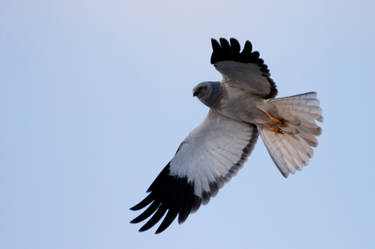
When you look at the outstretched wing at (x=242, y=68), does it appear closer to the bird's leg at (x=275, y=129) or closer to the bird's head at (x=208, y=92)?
the bird's head at (x=208, y=92)

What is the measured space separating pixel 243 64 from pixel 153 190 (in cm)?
283

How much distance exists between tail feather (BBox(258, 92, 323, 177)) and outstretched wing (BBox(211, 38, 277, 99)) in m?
0.33

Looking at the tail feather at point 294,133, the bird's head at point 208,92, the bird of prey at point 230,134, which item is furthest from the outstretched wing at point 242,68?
the tail feather at point 294,133

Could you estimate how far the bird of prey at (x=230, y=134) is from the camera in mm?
9398

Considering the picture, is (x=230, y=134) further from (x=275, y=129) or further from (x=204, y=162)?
(x=275, y=129)

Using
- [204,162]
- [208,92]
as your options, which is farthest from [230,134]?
[208,92]

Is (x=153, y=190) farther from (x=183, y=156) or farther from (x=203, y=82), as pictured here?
(x=203, y=82)

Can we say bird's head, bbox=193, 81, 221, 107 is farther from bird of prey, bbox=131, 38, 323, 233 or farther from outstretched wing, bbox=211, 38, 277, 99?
outstretched wing, bbox=211, 38, 277, 99

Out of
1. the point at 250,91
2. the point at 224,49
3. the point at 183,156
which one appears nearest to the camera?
the point at 224,49

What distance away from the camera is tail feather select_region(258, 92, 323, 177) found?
948cm

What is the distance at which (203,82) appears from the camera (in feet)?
32.0

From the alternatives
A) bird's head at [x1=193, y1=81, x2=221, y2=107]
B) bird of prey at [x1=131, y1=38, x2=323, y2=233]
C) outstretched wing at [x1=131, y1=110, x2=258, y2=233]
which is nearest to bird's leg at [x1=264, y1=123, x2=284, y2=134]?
bird of prey at [x1=131, y1=38, x2=323, y2=233]

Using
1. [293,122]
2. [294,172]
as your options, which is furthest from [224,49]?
[294,172]

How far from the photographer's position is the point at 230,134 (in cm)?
1050
